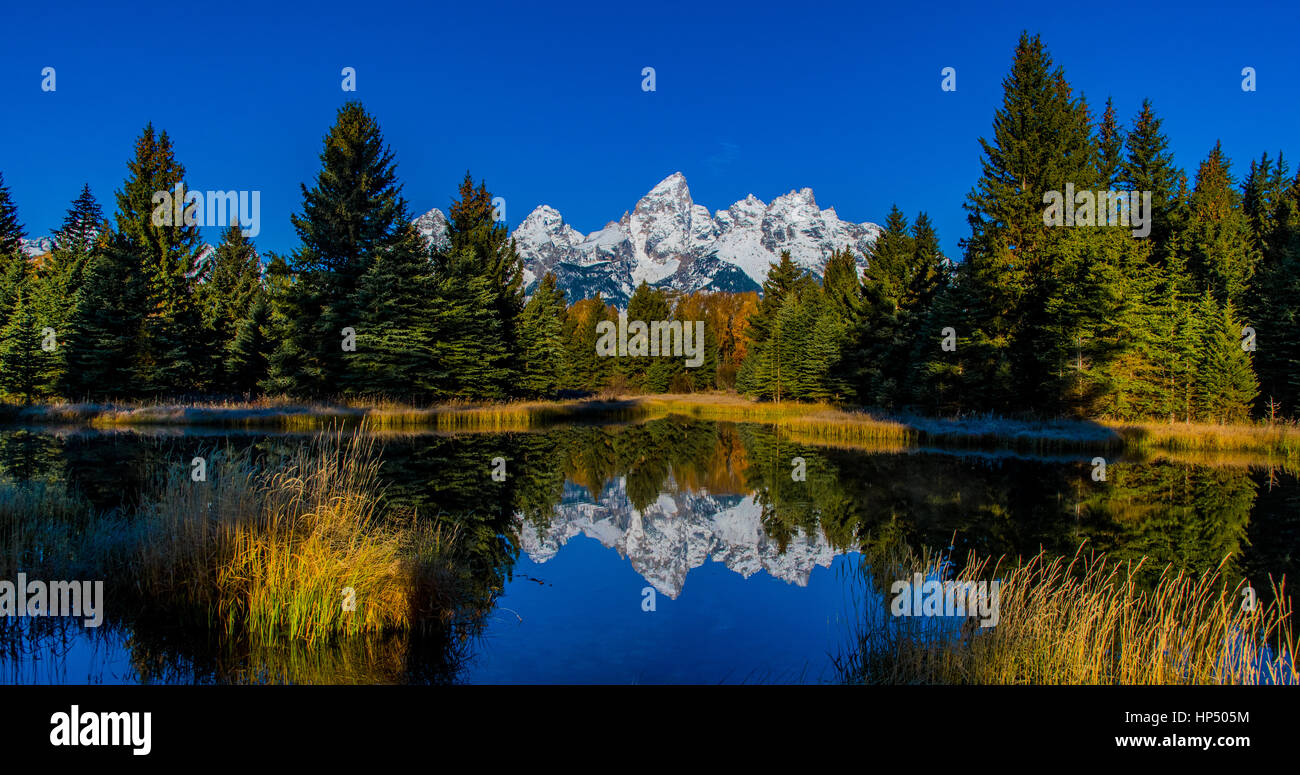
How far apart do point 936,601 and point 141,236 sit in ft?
142

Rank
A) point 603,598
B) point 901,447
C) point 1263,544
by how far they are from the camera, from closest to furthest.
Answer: point 603,598
point 1263,544
point 901,447

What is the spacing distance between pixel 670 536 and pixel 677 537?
298 mm

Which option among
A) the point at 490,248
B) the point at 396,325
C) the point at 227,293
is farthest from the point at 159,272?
the point at 490,248

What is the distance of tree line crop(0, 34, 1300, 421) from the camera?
26.5m

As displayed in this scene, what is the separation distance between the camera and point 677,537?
1180cm

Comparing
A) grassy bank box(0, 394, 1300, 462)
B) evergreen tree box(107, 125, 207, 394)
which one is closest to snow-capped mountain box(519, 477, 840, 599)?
grassy bank box(0, 394, 1300, 462)

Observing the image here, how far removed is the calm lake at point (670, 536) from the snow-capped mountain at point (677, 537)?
0.18ft

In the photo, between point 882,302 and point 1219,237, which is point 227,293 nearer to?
point 882,302

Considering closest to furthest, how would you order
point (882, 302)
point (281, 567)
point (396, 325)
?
point (281, 567), point (396, 325), point (882, 302)

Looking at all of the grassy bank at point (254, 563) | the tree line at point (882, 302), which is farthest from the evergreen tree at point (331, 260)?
the grassy bank at point (254, 563)

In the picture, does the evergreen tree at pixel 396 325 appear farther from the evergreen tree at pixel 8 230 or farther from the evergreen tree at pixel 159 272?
the evergreen tree at pixel 8 230

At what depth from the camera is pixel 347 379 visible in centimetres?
3195
